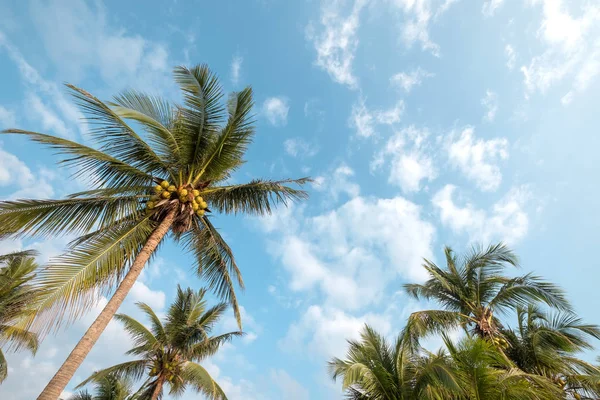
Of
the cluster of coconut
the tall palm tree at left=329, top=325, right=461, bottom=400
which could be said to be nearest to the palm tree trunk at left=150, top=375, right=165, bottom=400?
the tall palm tree at left=329, top=325, right=461, bottom=400

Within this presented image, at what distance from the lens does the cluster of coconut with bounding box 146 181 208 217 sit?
7445 millimetres

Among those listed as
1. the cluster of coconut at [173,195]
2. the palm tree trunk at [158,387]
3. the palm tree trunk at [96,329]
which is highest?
the cluster of coconut at [173,195]

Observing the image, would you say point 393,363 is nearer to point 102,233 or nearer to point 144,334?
point 102,233

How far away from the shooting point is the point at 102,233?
6910 mm

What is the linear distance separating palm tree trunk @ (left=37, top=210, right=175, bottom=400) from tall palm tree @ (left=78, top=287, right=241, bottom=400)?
8068mm

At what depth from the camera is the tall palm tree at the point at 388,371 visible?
836 cm

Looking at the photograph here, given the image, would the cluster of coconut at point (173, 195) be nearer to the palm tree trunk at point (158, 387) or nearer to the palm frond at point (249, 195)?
the palm frond at point (249, 195)

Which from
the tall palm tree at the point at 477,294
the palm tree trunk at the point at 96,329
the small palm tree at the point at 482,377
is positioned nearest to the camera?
the palm tree trunk at the point at 96,329

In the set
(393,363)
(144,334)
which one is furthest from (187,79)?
(144,334)

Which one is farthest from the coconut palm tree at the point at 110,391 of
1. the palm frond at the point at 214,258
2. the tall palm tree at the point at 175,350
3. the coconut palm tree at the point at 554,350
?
the coconut palm tree at the point at 554,350

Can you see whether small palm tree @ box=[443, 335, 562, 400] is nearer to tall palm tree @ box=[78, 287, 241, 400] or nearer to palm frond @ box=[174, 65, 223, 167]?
palm frond @ box=[174, 65, 223, 167]

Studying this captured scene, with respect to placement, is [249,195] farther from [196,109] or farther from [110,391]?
[110,391]

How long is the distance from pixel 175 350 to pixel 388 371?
33.2 ft

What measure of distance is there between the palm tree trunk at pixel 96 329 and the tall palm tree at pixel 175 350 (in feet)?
26.5
